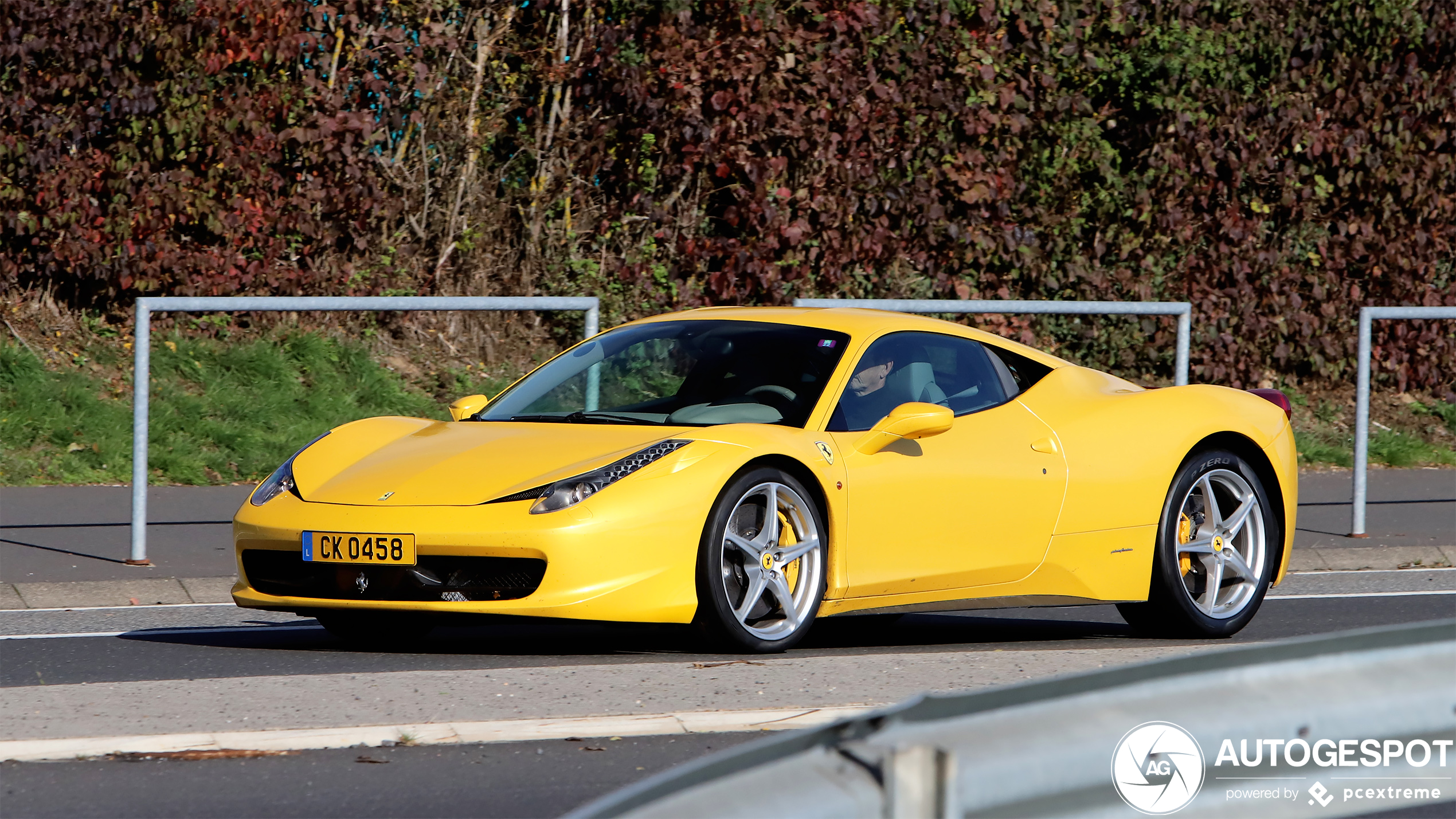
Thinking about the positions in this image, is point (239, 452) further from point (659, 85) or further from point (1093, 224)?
point (1093, 224)

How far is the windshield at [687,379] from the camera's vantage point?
7312 mm

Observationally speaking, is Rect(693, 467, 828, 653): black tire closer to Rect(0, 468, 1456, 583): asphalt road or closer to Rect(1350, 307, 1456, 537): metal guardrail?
Rect(0, 468, 1456, 583): asphalt road

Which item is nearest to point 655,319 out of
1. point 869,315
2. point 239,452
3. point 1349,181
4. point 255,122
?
point 869,315

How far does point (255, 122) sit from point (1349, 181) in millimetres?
9412

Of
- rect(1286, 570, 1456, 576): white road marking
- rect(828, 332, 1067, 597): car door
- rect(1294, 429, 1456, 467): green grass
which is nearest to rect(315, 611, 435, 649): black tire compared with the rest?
rect(828, 332, 1067, 597): car door

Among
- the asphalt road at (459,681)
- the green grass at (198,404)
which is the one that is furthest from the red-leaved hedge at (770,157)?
the asphalt road at (459,681)

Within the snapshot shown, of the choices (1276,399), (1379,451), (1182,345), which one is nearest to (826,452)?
(1276,399)

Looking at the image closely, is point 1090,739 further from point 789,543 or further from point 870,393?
point 870,393

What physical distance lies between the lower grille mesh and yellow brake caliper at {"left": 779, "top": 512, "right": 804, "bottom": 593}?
928mm

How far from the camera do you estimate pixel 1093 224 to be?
1712 centimetres

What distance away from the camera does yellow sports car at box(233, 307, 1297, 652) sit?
6539 mm

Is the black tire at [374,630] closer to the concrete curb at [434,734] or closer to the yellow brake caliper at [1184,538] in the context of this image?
the concrete curb at [434,734]

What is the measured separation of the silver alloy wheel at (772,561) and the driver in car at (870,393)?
0.54 metres

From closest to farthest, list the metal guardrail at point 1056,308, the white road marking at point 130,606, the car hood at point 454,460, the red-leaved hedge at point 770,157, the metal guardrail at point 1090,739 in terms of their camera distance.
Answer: the metal guardrail at point 1090,739, the car hood at point 454,460, the white road marking at point 130,606, the metal guardrail at point 1056,308, the red-leaved hedge at point 770,157
